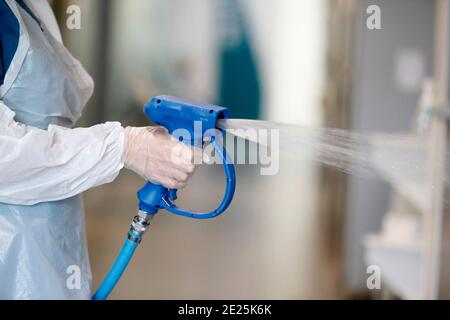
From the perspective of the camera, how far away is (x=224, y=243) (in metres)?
4.27

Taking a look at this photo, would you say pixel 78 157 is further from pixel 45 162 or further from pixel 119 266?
pixel 119 266

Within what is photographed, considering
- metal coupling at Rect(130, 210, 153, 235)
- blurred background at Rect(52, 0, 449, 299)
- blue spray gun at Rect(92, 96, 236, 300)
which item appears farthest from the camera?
blurred background at Rect(52, 0, 449, 299)

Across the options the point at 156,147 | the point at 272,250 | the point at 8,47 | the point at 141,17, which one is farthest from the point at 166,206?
the point at 141,17

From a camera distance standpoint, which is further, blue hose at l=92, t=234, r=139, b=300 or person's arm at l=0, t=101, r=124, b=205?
blue hose at l=92, t=234, r=139, b=300

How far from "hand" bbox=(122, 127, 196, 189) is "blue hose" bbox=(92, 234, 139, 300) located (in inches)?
5.2

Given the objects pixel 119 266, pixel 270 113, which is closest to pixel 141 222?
pixel 119 266

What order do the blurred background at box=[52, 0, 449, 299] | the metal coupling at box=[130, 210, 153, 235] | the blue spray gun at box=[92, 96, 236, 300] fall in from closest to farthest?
the blue spray gun at box=[92, 96, 236, 300]
the metal coupling at box=[130, 210, 153, 235]
the blurred background at box=[52, 0, 449, 299]

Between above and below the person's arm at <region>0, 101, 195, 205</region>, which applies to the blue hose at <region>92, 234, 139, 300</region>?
below

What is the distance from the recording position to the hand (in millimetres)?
940

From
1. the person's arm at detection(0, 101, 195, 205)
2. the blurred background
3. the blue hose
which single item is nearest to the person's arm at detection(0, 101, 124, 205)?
the person's arm at detection(0, 101, 195, 205)

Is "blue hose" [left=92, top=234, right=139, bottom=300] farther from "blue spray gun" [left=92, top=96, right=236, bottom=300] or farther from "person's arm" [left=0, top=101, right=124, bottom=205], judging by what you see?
"person's arm" [left=0, top=101, right=124, bottom=205]

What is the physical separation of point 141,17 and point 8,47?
20.0 ft

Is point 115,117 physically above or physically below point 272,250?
above

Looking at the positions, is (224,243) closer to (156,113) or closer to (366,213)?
(366,213)
